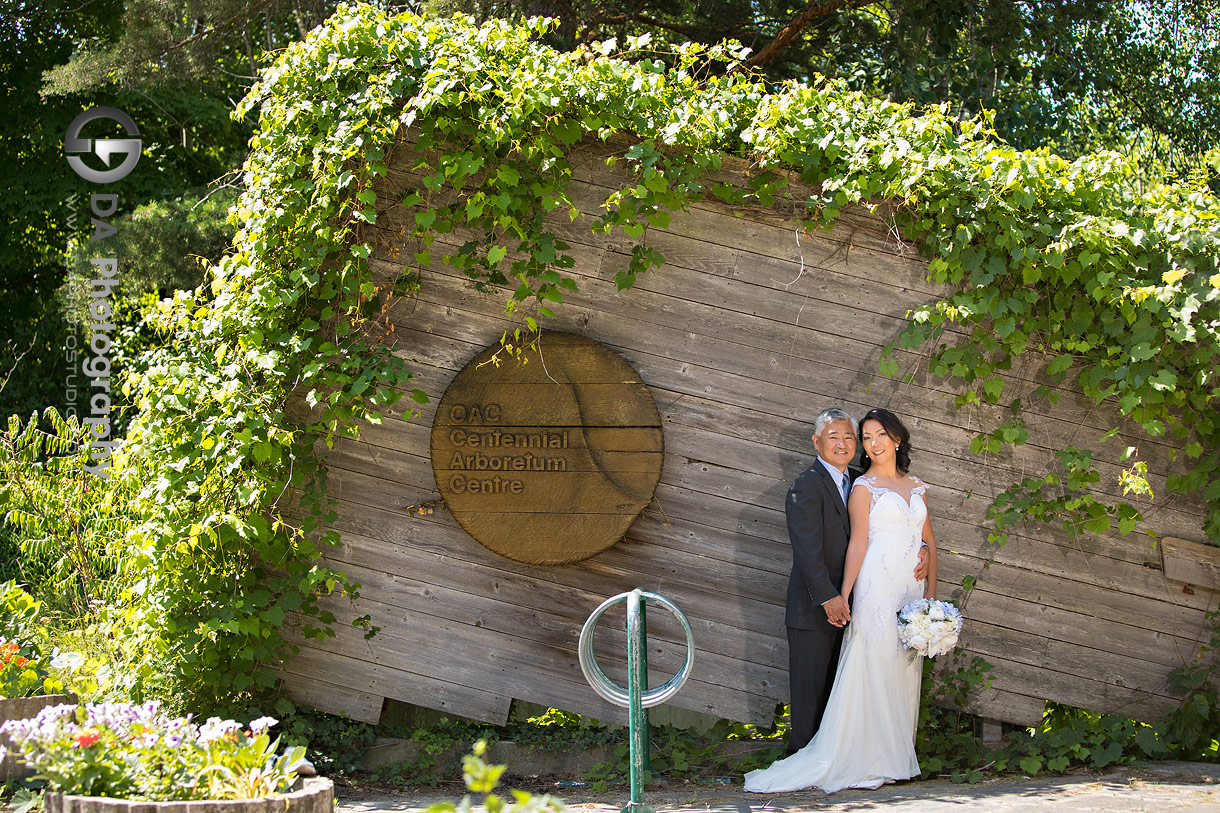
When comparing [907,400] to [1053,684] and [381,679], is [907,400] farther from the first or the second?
[381,679]

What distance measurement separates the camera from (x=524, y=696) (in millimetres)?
4555

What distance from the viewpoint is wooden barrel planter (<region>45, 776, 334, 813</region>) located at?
2.42m

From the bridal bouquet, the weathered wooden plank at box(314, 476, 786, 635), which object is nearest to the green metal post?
the bridal bouquet

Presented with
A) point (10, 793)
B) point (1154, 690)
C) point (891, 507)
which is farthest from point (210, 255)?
point (1154, 690)

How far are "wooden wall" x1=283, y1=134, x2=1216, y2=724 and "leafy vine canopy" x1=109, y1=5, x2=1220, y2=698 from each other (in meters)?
0.15

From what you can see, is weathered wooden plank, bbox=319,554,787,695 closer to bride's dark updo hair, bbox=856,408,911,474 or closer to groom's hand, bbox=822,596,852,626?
groom's hand, bbox=822,596,852,626

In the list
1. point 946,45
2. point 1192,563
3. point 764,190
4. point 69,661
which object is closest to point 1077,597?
point 1192,563

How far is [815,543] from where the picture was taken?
408 centimetres

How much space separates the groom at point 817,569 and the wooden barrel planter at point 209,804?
2.18 metres

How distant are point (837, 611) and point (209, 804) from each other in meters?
2.52

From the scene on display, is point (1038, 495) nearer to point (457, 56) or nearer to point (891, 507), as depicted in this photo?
point (891, 507)

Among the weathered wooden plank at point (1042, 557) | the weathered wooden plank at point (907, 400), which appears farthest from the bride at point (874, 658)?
the weathered wooden plank at point (1042, 557)

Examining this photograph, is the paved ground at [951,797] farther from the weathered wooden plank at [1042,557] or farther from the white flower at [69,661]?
the white flower at [69,661]

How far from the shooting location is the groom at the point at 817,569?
4.09m
